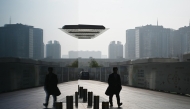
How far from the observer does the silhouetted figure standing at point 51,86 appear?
391 inches

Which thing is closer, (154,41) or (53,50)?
(53,50)

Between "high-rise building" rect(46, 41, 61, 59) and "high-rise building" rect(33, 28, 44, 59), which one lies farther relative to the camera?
"high-rise building" rect(33, 28, 44, 59)

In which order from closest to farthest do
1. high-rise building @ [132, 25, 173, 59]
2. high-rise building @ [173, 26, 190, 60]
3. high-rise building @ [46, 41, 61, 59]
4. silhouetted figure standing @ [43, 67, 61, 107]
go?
high-rise building @ [46, 41, 61, 59] → silhouetted figure standing @ [43, 67, 61, 107] → high-rise building @ [173, 26, 190, 60] → high-rise building @ [132, 25, 173, 59]

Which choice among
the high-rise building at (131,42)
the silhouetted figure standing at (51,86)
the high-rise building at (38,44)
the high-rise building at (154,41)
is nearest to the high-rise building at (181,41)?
the high-rise building at (154,41)

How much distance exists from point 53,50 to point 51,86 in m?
1.39

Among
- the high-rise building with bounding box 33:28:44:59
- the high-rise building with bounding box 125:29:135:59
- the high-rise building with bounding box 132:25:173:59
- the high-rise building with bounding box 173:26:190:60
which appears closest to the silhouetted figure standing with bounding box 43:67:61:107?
the high-rise building with bounding box 33:28:44:59

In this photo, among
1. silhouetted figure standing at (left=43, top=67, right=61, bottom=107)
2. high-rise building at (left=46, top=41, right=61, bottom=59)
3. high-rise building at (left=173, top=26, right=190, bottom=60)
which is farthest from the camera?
high-rise building at (left=173, top=26, right=190, bottom=60)

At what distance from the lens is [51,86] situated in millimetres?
10055

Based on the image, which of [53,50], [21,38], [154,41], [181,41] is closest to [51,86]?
[53,50]

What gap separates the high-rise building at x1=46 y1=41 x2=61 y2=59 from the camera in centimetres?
972

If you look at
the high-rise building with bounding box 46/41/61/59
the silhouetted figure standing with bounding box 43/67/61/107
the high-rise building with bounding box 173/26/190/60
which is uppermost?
the high-rise building with bounding box 173/26/190/60

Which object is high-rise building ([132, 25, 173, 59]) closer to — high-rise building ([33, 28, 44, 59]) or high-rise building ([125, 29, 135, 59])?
high-rise building ([125, 29, 135, 59])

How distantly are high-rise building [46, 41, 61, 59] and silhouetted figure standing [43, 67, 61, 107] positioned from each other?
65 cm

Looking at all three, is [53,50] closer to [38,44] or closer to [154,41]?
[38,44]
